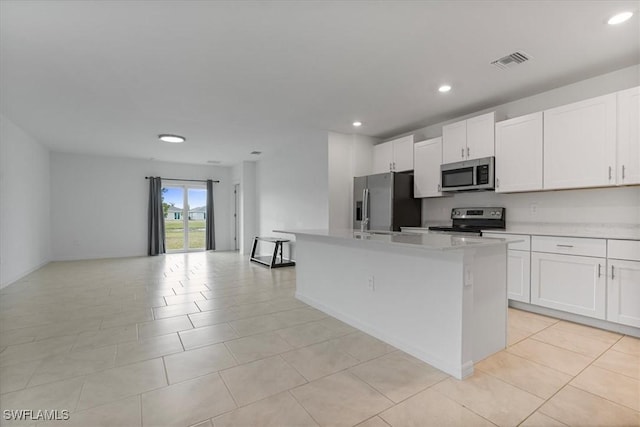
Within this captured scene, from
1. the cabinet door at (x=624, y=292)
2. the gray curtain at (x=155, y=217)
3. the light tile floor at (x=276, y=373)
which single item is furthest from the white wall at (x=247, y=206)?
the cabinet door at (x=624, y=292)

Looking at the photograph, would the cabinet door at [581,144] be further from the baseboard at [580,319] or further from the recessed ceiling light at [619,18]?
the baseboard at [580,319]

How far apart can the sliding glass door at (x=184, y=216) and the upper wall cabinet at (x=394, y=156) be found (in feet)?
18.9

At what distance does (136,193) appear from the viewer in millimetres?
8031

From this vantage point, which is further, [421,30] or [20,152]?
[20,152]

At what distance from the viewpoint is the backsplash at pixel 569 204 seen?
2.99 meters

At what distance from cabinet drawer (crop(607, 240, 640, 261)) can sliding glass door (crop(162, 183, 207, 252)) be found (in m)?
8.74

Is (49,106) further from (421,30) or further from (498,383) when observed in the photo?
(498,383)

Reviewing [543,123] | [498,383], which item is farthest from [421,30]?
[498,383]

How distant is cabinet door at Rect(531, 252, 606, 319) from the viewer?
112 inches

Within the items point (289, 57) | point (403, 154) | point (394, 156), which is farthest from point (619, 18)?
point (394, 156)

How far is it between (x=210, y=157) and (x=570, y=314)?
756 centimetres

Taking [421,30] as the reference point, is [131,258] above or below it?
below

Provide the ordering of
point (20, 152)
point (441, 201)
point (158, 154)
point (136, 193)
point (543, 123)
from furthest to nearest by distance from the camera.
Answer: point (136, 193) < point (158, 154) < point (20, 152) < point (441, 201) < point (543, 123)

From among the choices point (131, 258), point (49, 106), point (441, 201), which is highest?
point (49, 106)
